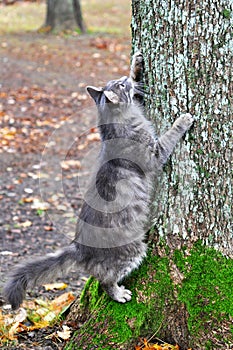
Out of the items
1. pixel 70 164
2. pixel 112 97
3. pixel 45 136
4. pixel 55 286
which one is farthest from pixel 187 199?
pixel 45 136

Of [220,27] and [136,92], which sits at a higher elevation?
[220,27]

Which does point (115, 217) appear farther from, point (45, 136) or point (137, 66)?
point (45, 136)

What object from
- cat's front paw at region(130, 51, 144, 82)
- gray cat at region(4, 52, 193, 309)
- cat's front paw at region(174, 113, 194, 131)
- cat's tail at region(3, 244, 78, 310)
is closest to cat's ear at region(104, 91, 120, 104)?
gray cat at region(4, 52, 193, 309)

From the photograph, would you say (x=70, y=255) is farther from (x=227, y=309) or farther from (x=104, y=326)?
(x=227, y=309)

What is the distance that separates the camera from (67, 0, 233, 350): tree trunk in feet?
10.4

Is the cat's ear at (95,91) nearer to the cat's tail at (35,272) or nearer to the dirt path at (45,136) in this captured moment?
the cat's tail at (35,272)

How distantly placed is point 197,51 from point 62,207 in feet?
13.3

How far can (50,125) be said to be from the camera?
9.60 meters

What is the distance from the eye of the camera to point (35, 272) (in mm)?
3584

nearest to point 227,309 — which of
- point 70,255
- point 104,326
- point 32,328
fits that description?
point 104,326

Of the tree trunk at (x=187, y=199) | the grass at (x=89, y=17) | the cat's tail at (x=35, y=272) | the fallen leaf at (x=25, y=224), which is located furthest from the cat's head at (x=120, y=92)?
the grass at (x=89, y=17)

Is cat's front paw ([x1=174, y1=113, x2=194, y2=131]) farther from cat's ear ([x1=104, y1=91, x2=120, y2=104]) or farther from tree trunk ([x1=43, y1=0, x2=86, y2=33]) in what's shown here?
tree trunk ([x1=43, y1=0, x2=86, y2=33])

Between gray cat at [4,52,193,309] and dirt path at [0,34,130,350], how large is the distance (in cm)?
64

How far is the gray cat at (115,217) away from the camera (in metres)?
3.53
